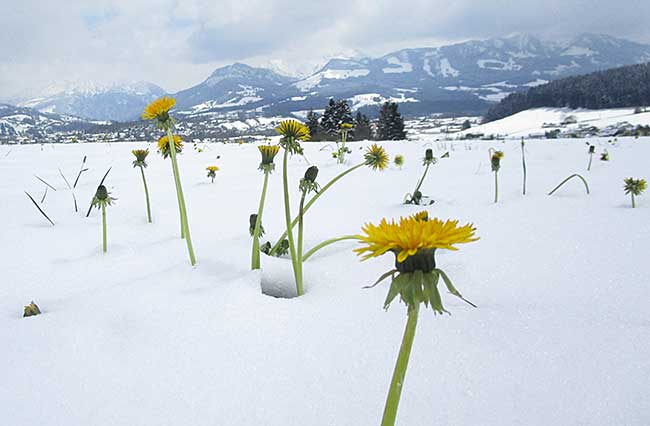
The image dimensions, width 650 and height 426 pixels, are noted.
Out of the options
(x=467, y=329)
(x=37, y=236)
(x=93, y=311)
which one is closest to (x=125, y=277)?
(x=93, y=311)

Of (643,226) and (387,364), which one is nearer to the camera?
(387,364)

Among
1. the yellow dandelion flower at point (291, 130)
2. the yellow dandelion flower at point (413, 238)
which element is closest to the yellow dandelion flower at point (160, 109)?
the yellow dandelion flower at point (291, 130)

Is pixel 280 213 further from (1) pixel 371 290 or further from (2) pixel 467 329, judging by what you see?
(2) pixel 467 329

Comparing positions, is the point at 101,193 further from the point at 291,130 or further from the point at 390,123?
the point at 390,123

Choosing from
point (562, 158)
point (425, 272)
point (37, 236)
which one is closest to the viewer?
point (425, 272)

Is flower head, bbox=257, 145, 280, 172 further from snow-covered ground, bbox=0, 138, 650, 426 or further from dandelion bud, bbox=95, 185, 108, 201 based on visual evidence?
dandelion bud, bbox=95, 185, 108, 201

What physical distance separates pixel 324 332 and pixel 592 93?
3666 inches

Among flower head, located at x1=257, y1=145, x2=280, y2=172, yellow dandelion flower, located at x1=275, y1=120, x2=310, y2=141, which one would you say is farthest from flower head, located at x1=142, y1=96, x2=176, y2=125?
yellow dandelion flower, located at x1=275, y1=120, x2=310, y2=141

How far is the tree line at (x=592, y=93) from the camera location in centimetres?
7038

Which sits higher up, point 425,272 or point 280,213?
→ point 425,272

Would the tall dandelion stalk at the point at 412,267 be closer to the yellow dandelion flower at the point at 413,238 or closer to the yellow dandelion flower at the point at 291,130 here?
the yellow dandelion flower at the point at 413,238

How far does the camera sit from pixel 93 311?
151 centimetres

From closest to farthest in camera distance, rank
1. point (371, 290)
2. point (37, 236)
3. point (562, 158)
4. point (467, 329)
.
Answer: point (467, 329) → point (371, 290) → point (37, 236) → point (562, 158)

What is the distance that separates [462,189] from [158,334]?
317cm
